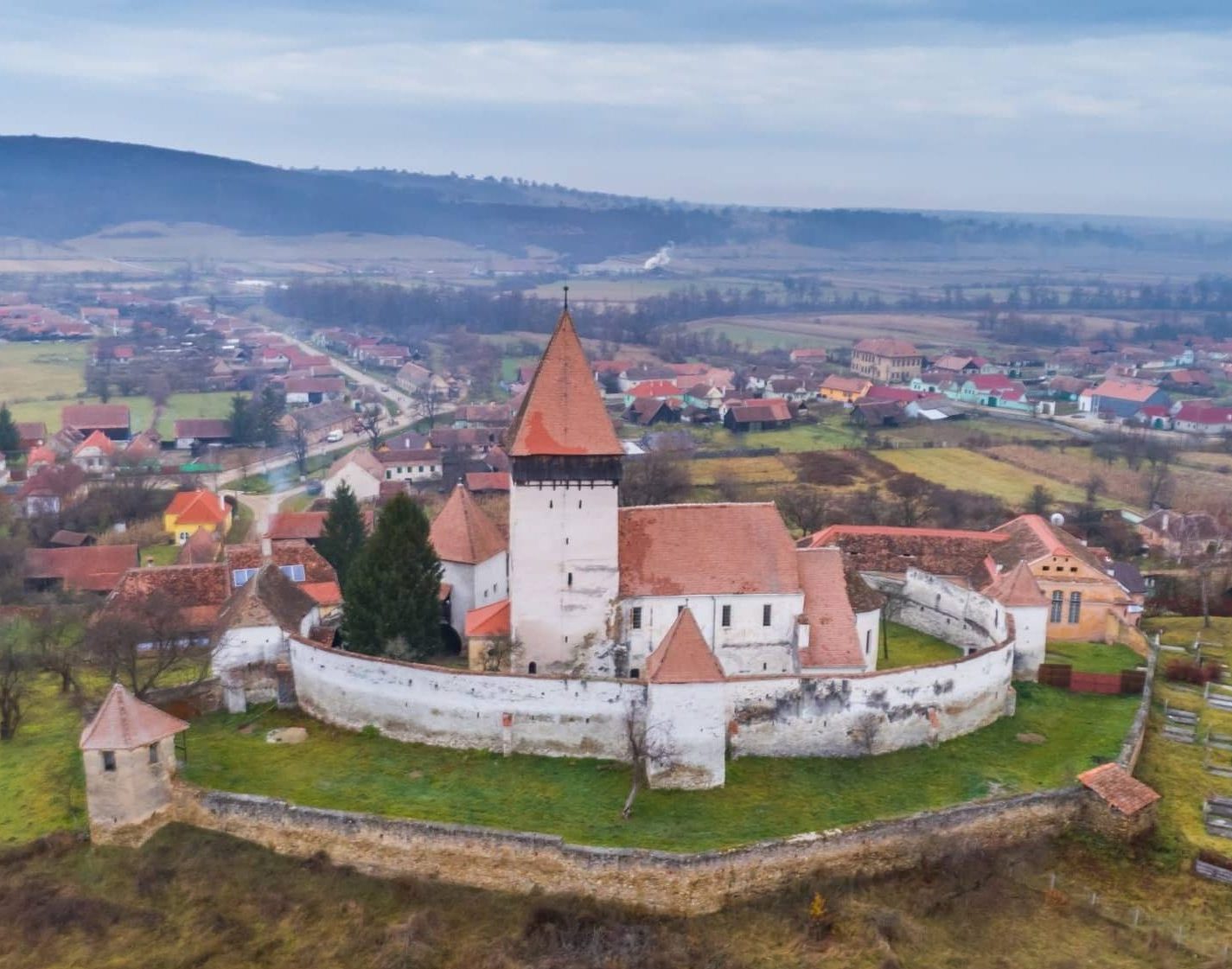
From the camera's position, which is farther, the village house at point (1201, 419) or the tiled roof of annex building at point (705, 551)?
the village house at point (1201, 419)

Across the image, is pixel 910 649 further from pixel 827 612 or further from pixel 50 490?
pixel 50 490

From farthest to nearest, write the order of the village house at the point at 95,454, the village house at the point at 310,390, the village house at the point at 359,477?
the village house at the point at 310,390 → the village house at the point at 95,454 → the village house at the point at 359,477

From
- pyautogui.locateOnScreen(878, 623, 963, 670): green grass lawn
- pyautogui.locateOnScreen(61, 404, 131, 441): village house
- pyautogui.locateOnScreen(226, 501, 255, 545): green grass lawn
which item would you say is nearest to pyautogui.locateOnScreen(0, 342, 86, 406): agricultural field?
pyautogui.locateOnScreen(61, 404, 131, 441): village house

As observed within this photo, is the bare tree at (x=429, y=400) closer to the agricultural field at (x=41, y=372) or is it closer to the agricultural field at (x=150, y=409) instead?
the agricultural field at (x=150, y=409)

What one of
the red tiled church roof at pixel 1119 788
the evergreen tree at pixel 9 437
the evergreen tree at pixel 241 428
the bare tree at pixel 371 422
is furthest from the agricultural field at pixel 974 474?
the evergreen tree at pixel 9 437

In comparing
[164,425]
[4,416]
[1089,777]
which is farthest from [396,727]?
[164,425]

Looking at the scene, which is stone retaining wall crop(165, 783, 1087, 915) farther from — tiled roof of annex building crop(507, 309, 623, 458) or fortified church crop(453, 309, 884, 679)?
tiled roof of annex building crop(507, 309, 623, 458)
